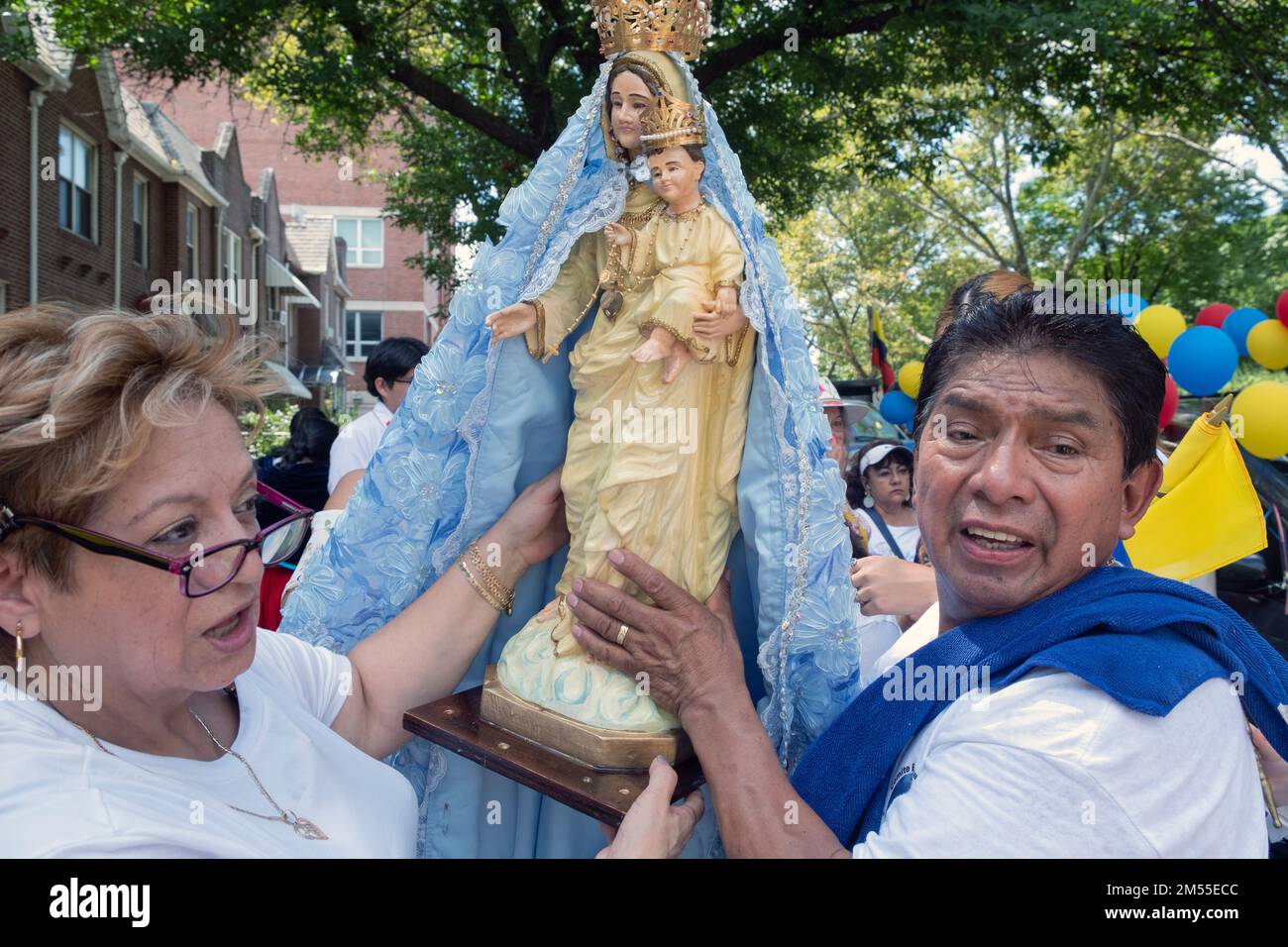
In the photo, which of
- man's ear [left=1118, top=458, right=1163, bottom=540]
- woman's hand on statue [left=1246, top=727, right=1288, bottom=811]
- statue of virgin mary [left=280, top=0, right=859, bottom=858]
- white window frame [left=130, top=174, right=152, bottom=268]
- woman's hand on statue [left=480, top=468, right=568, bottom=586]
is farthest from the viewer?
white window frame [left=130, top=174, right=152, bottom=268]

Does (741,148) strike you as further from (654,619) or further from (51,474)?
(51,474)

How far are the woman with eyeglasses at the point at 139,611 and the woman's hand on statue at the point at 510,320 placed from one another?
579 millimetres

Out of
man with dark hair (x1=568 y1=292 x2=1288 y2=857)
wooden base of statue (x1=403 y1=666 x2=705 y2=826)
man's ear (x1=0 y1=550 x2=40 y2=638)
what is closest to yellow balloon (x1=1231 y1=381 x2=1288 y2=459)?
man with dark hair (x1=568 y1=292 x2=1288 y2=857)

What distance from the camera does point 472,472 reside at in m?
2.15

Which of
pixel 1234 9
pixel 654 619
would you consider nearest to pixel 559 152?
pixel 654 619

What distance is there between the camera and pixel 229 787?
1439 millimetres

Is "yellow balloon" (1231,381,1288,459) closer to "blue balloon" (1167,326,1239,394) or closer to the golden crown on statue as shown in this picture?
"blue balloon" (1167,326,1239,394)

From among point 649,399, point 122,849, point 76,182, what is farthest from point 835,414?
point 76,182

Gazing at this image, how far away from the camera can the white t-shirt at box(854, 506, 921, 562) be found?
15.1ft

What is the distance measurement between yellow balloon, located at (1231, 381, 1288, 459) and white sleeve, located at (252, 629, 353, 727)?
393 centimetres

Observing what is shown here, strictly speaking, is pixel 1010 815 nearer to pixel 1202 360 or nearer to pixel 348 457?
pixel 348 457

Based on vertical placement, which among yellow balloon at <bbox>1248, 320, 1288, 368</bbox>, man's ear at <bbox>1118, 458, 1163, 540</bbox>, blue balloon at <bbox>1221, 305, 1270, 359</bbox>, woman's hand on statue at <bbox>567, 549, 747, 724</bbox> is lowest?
woman's hand on statue at <bbox>567, 549, 747, 724</bbox>

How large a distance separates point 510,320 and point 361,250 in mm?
35924

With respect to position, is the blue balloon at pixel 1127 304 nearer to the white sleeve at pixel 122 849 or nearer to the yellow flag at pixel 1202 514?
the yellow flag at pixel 1202 514
